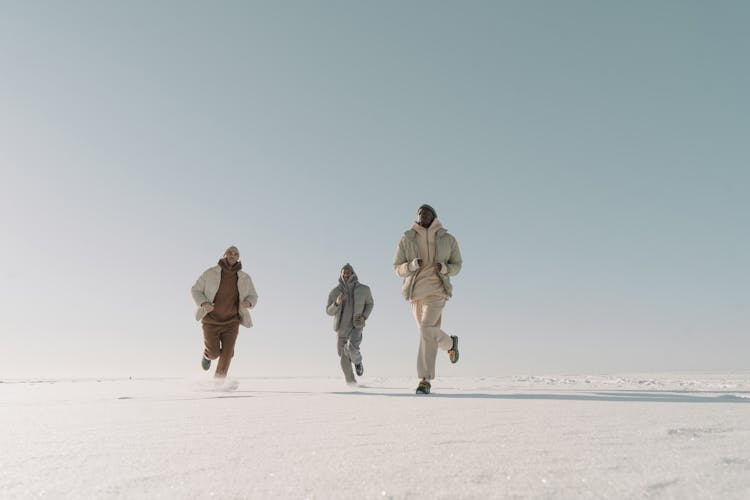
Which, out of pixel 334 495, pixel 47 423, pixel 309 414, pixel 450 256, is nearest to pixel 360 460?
pixel 334 495

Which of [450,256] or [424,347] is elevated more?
[450,256]

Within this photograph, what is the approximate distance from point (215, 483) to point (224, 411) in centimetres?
188

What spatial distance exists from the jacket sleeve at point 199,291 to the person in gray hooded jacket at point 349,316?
2.08m

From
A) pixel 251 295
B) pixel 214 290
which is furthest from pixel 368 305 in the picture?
pixel 214 290

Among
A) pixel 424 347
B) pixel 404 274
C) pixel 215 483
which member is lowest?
pixel 215 483

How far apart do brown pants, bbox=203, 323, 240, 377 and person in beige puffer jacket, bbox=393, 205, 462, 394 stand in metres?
3.26

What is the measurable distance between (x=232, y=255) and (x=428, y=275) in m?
3.76

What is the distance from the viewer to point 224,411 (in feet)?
10.1

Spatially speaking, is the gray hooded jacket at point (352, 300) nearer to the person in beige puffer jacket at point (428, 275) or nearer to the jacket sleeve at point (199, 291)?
the jacket sleeve at point (199, 291)

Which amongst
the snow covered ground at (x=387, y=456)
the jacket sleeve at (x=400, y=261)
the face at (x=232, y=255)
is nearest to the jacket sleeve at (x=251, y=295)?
the face at (x=232, y=255)

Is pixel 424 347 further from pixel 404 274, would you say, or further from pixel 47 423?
pixel 47 423

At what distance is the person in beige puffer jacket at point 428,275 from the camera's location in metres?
6.08

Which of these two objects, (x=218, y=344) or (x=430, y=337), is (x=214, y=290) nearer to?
(x=218, y=344)

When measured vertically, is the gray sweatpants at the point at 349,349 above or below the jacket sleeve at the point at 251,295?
below
